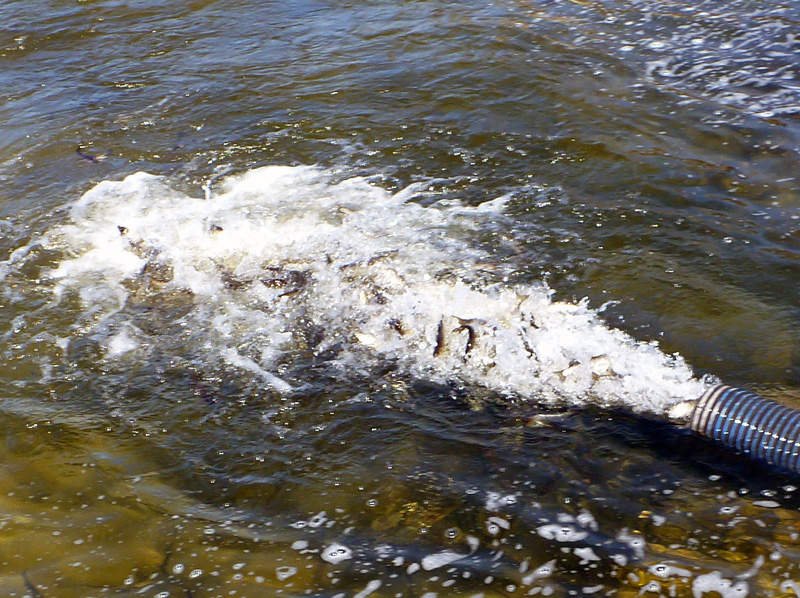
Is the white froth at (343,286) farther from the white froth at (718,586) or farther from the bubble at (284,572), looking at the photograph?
the bubble at (284,572)

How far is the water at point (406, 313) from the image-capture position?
134 inches

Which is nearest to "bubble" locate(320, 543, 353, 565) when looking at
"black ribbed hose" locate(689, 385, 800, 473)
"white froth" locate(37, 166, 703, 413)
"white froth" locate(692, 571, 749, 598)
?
"white froth" locate(37, 166, 703, 413)

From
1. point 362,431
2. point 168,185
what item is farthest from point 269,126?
point 362,431

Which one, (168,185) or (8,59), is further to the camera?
(8,59)

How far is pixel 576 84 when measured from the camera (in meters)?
7.37

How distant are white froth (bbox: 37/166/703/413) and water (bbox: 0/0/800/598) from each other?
0.08ft

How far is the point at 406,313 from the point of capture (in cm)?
481

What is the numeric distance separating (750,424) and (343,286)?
8.36 ft

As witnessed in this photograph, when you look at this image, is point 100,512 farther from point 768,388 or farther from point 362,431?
point 768,388

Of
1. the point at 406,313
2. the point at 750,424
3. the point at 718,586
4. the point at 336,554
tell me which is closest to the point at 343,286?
the point at 406,313

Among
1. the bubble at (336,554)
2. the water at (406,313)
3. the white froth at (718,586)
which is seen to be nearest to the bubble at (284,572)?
the water at (406,313)

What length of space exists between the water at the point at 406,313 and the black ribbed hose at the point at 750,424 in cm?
9

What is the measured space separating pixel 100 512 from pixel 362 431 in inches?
51.7

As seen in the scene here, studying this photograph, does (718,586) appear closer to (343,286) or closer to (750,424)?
(750,424)
